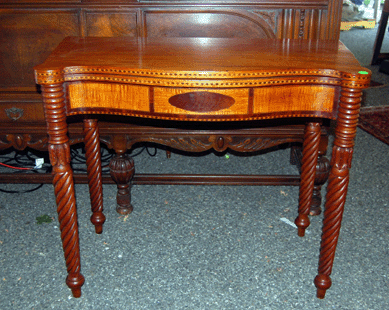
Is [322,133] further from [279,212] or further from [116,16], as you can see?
[116,16]

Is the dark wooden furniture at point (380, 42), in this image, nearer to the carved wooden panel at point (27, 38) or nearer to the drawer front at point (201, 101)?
the carved wooden panel at point (27, 38)

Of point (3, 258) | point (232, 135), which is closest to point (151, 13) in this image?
point (232, 135)

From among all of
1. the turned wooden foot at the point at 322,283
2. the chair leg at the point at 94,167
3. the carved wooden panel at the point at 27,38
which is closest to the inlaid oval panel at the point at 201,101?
the chair leg at the point at 94,167

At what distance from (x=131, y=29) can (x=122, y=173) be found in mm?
681

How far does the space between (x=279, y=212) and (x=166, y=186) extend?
633 millimetres

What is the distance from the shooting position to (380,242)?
6.75 ft

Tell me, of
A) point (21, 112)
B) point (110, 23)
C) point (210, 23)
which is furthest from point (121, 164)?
point (210, 23)

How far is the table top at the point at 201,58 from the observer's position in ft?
4.50

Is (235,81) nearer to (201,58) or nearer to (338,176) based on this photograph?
(201,58)

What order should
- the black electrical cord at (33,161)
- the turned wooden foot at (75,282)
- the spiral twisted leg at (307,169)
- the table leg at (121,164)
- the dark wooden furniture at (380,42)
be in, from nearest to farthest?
1. the turned wooden foot at (75,282)
2. the spiral twisted leg at (307,169)
3. the table leg at (121,164)
4. the black electrical cord at (33,161)
5. the dark wooden furniture at (380,42)

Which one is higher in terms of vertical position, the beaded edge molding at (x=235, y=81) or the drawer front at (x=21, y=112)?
the beaded edge molding at (x=235, y=81)

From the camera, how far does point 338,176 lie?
59.7 inches

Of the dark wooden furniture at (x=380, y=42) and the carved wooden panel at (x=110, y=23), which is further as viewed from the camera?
the dark wooden furniture at (x=380, y=42)

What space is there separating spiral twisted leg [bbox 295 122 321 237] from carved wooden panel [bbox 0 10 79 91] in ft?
3.86
